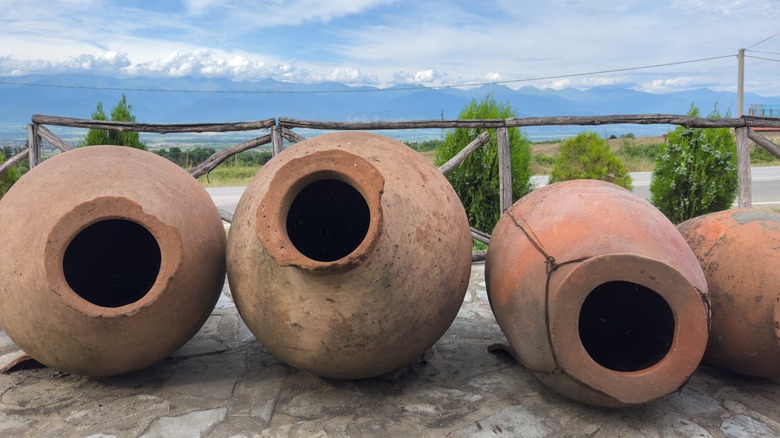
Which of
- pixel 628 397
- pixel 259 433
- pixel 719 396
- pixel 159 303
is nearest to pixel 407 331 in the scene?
pixel 259 433

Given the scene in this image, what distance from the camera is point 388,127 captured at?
617cm

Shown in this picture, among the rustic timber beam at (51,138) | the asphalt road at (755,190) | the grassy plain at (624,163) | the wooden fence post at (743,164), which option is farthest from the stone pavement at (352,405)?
the grassy plain at (624,163)

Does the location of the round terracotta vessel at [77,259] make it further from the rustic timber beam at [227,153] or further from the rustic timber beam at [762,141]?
the rustic timber beam at [762,141]

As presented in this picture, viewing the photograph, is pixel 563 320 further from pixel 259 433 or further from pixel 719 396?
pixel 259 433

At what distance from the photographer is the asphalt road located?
13.9m

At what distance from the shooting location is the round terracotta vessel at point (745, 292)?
2938 mm

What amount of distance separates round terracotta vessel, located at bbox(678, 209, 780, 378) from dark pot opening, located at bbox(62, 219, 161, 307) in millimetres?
3399

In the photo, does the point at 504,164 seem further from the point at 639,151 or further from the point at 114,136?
the point at 639,151

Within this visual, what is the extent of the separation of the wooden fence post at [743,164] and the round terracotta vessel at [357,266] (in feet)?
16.1

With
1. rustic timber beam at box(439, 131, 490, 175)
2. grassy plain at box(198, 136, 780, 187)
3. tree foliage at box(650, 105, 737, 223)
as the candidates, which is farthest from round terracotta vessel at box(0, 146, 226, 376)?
grassy plain at box(198, 136, 780, 187)

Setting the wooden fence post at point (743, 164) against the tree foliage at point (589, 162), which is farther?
the tree foliage at point (589, 162)

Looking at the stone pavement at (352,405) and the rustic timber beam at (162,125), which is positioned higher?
the rustic timber beam at (162,125)

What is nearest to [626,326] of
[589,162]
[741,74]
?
[589,162]

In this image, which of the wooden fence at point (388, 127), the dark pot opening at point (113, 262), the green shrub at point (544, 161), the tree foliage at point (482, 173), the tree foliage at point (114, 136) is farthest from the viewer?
the green shrub at point (544, 161)
